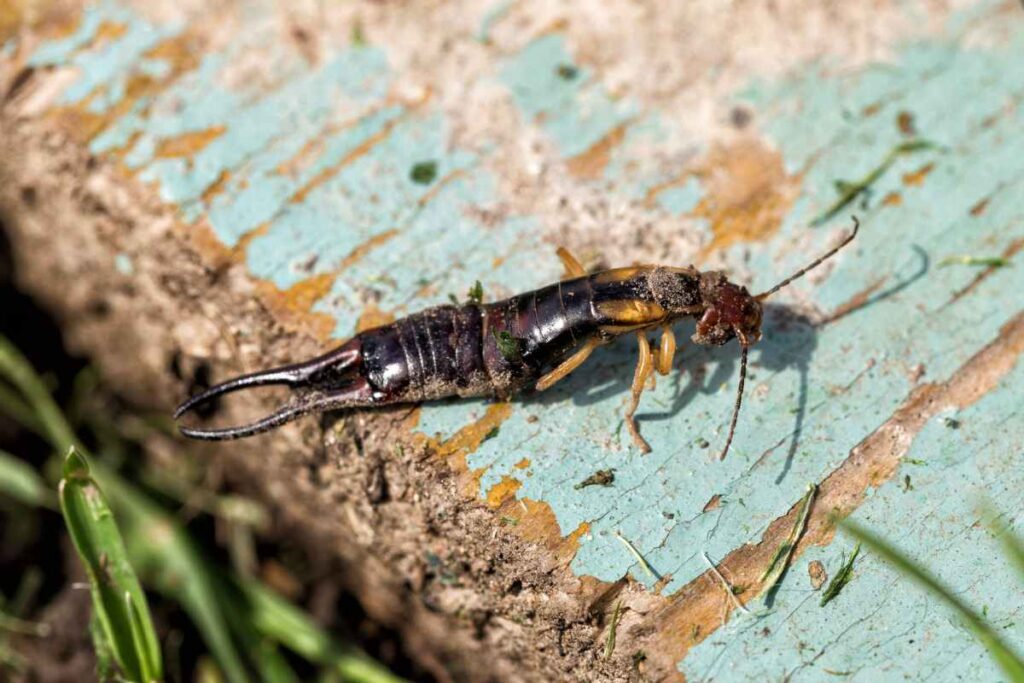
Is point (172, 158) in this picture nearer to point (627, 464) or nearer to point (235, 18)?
point (235, 18)

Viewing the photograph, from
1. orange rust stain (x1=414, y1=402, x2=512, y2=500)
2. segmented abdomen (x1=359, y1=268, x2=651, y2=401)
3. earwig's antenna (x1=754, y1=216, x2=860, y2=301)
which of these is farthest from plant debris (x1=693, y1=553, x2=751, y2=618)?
earwig's antenna (x1=754, y1=216, x2=860, y2=301)

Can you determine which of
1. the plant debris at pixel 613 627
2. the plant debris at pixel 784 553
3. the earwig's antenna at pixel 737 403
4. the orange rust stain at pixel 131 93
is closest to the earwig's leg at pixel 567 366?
the earwig's antenna at pixel 737 403

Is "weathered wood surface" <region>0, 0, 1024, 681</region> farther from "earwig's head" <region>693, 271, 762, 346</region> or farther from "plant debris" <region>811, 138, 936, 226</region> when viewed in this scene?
"earwig's head" <region>693, 271, 762, 346</region>

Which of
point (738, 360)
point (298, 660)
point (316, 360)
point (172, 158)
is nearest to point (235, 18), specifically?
point (172, 158)

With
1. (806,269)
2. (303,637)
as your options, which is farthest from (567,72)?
(303,637)

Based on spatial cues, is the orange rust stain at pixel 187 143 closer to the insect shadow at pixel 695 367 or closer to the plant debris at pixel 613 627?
the insect shadow at pixel 695 367

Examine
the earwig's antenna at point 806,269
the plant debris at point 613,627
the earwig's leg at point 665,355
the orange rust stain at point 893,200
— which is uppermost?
the earwig's leg at point 665,355
